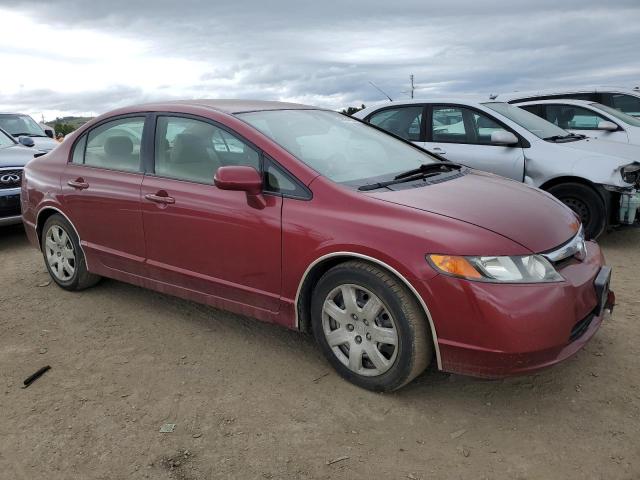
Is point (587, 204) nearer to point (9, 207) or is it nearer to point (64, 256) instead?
point (64, 256)

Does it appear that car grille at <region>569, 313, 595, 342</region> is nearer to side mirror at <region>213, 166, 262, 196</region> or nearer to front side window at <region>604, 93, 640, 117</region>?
side mirror at <region>213, 166, 262, 196</region>

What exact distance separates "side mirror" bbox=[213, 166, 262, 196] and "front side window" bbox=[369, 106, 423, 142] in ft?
12.7

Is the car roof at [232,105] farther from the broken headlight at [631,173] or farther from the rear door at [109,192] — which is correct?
the broken headlight at [631,173]

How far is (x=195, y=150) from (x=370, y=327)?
1.68 m

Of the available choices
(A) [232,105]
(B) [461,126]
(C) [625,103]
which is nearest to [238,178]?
(A) [232,105]

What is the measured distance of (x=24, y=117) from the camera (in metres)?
12.2

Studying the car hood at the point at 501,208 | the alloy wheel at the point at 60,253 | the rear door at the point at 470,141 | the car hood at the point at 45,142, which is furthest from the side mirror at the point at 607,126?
the car hood at the point at 45,142

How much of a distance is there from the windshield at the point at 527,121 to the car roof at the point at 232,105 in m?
3.00

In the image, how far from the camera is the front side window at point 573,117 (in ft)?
27.1

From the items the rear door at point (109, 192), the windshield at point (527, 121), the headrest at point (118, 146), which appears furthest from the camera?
the windshield at point (527, 121)

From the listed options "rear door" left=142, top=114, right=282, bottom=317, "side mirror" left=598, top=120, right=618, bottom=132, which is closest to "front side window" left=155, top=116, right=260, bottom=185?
"rear door" left=142, top=114, right=282, bottom=317

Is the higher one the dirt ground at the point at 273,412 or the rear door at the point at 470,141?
the rear door at the point at 470,141

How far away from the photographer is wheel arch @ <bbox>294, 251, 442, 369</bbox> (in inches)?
108

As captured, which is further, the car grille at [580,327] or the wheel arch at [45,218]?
the wheel arch at [45,218]
